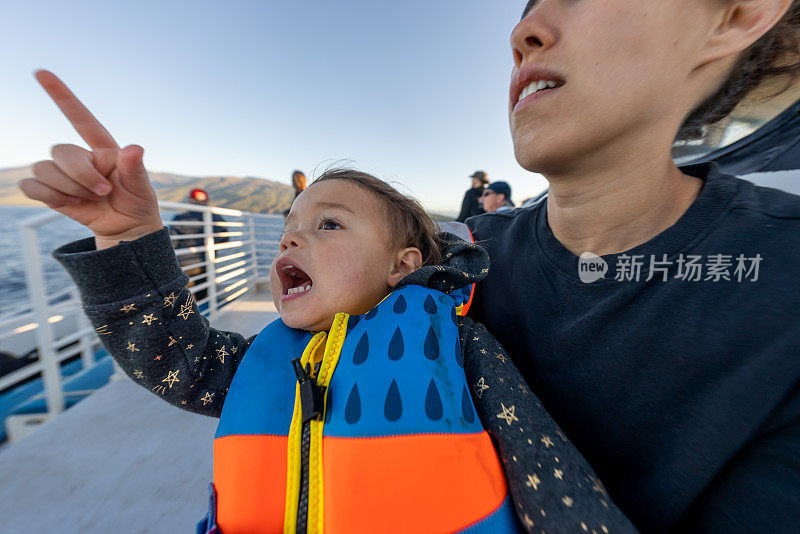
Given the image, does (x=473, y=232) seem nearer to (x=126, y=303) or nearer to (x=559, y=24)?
(x=559, y=24)

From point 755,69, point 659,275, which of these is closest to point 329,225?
point 659,275

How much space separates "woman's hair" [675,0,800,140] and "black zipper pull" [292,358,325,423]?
3.98 feet

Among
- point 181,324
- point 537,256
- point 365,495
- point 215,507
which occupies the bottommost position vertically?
point 215,507

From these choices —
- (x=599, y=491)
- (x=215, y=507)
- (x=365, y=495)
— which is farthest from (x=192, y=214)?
A: (x=599, y=491)

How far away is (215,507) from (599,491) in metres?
0.78

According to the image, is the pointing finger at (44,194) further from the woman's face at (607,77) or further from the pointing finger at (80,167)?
the woman's face at (607,77)

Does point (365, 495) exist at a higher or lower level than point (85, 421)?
higher

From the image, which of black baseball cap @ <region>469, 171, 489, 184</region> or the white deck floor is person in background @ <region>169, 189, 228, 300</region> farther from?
black baseball cap @ <region>469, 171, 489, 184</region>

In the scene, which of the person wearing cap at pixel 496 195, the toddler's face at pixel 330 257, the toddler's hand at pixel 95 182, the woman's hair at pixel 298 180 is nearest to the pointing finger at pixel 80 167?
the toddler's hand at pixel 95 182

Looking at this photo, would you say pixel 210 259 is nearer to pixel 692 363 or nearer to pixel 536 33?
pixel 536 33

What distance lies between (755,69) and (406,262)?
1.19m

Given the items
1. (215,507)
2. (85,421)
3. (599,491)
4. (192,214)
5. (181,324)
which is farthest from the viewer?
(192,214)

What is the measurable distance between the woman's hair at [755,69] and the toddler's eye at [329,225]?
1060mm

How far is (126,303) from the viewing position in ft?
2.44
